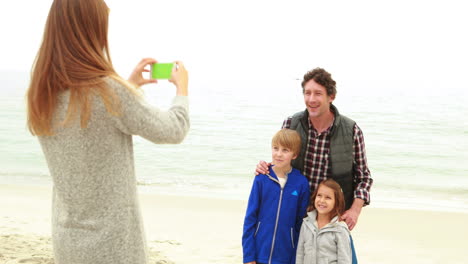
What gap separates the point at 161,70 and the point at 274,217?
4.47 ft

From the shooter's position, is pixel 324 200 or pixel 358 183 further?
pixel 358 183

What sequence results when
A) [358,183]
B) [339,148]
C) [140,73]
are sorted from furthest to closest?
[358,183], [339,148], [140,73]

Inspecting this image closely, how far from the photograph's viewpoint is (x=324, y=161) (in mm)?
3113

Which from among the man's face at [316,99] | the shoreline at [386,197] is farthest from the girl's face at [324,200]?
the shoreline at [386,197]

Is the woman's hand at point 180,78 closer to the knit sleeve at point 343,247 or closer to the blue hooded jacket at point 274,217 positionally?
the blue hooded jacket at point 274,217

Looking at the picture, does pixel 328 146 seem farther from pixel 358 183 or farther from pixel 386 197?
pixel 386 197

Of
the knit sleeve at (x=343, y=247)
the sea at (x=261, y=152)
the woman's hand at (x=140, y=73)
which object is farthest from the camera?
the sea at (x=261, y=152)

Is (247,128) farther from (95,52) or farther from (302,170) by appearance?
(95,52)

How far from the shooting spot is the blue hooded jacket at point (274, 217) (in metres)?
2.98

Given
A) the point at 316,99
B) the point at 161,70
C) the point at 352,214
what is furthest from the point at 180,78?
the point at 352,214

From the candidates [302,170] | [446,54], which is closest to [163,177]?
[302,170]

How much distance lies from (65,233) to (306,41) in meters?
59.1

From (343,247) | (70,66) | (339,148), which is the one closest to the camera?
(70,66)

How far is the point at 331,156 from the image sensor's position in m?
3.06
